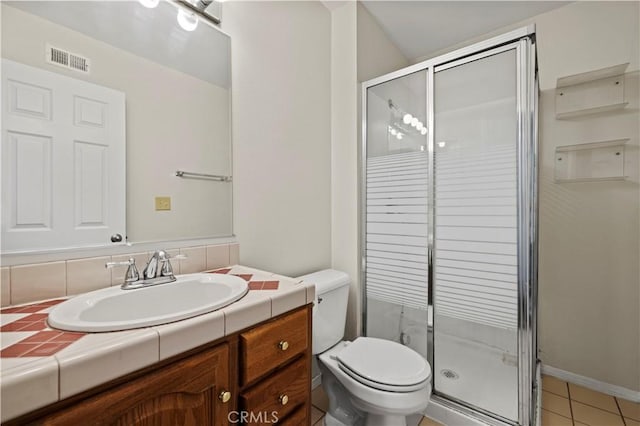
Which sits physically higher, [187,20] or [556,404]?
[187,20]

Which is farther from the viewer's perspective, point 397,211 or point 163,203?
point 397,211

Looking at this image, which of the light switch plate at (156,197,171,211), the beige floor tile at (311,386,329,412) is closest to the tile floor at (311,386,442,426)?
the beige floor tile at (311,386,329,412)

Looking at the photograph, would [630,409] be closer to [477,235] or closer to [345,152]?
[477,235]

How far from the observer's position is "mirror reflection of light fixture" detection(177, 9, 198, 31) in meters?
1.23

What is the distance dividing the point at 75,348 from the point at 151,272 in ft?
1.58

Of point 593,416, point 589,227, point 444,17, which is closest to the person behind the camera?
point 593,416

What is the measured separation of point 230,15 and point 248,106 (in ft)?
1.40

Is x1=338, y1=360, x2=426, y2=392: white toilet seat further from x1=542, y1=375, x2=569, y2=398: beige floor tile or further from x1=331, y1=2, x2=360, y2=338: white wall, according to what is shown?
x1=542, y1=375, x2=569, y2=398: beige floor tile

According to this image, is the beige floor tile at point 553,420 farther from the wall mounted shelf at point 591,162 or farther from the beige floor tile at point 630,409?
the wall mounted shelf at point 591,162

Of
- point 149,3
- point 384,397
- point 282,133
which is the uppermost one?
point 149,3

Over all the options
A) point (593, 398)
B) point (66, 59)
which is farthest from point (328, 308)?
point (593, 398)

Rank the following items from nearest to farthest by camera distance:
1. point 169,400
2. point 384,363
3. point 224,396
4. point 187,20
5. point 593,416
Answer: point 169,400, point 224,396, point 187,20, point 384,363, point 593,416

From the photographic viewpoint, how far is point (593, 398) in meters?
1.75

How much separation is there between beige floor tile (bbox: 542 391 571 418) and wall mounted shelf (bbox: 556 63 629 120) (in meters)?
1.81
